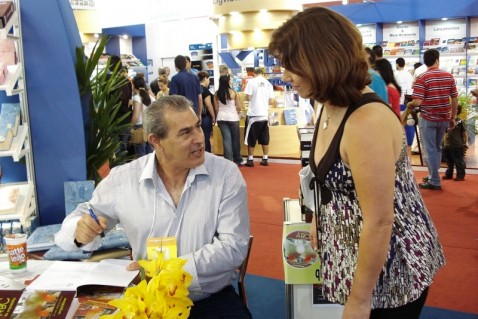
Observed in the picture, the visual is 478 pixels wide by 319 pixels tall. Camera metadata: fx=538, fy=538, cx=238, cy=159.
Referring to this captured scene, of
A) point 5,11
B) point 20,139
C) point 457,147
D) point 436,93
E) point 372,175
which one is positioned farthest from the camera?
point 457,147

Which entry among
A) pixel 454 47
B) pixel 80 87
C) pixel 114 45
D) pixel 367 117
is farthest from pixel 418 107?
pixel 114 45

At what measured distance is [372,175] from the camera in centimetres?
135

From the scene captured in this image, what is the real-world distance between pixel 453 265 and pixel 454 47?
8.16 metres

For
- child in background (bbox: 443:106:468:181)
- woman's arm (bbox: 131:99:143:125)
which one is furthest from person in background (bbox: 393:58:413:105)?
woman's arm (bbox: 131:99:143:125)

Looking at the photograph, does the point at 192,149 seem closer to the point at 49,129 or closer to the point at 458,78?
the point at 49,129

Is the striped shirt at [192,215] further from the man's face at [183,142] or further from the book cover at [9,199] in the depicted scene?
the book cover at [9,199]

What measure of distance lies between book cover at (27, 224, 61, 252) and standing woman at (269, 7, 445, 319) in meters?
1.90

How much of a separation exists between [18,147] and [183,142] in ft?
4.63

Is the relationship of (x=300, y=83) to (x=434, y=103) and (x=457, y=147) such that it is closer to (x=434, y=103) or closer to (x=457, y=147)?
(x=434, y=103)

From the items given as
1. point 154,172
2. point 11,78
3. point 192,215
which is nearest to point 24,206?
point 11,78

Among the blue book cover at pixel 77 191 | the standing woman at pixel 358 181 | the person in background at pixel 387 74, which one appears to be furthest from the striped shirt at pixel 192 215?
the person in background at pixel 387 74

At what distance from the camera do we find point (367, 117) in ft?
4.52

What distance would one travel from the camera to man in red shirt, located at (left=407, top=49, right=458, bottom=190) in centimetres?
588

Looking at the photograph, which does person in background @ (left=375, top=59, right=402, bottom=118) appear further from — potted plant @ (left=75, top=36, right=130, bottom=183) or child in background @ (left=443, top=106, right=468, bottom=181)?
potted plant @ (left=75, top=36, right=130, bottom=183)
